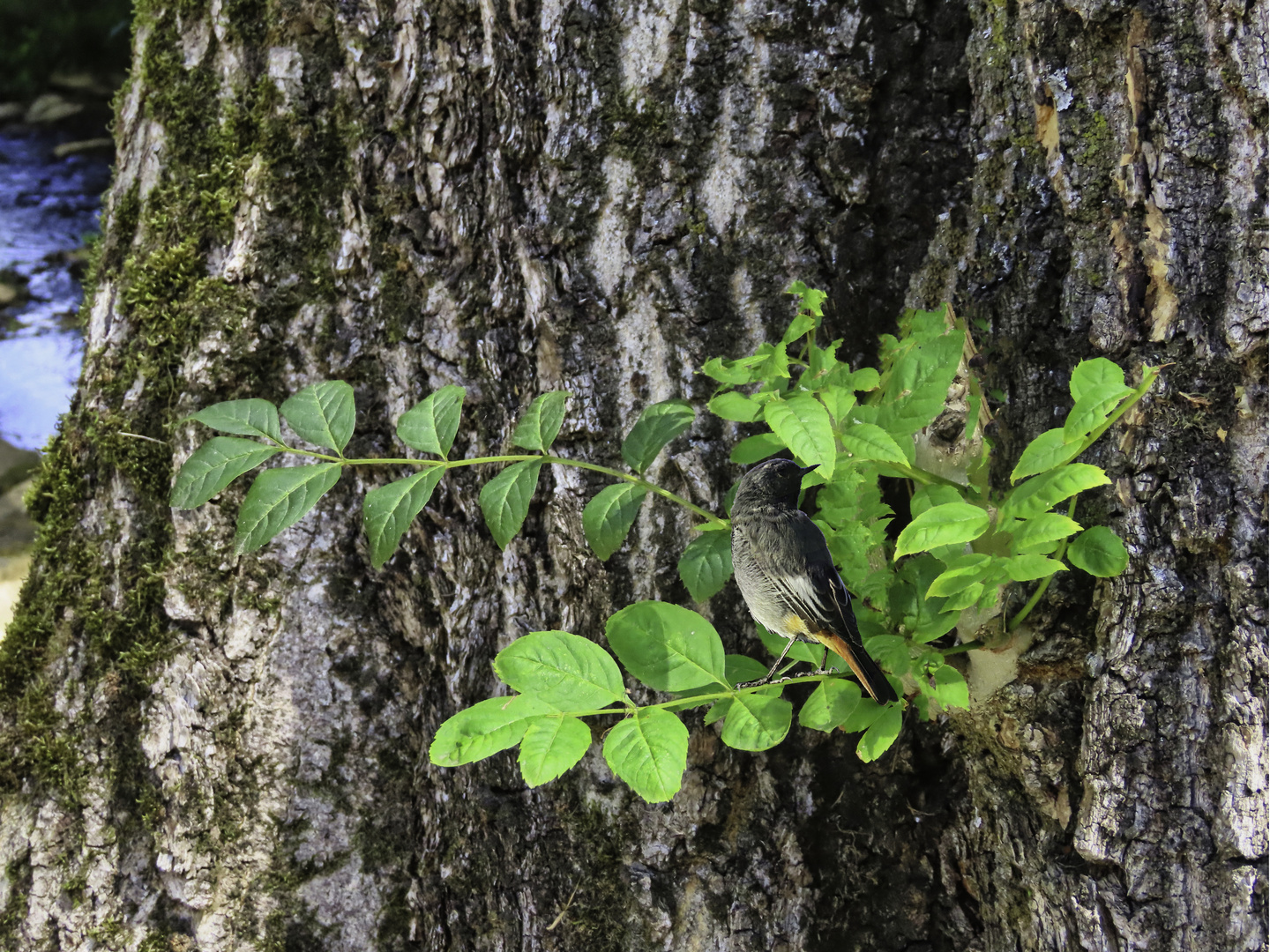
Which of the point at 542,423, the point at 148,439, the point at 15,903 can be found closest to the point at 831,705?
the point at 542,423

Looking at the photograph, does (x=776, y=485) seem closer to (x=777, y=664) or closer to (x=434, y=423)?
(x=777, y=664)

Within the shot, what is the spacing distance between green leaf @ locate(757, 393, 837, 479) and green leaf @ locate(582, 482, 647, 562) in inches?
12.5

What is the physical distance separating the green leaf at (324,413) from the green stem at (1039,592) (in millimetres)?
1037

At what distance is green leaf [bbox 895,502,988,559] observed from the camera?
1.01 meters

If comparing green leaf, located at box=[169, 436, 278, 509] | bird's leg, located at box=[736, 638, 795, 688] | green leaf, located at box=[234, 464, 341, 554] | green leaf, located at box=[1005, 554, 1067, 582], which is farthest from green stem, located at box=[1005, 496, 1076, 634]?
green leaf, located at box=[169, 436, 278, 509]

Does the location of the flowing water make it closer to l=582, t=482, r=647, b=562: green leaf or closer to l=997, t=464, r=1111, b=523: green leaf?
l=582, t=482, r=647, b=562: green leaf

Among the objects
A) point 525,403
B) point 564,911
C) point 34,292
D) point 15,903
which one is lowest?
point 564,911

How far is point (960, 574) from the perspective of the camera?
1065 millimetres

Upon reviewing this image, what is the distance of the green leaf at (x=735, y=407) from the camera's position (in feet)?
4.25

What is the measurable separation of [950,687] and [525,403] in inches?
36.8

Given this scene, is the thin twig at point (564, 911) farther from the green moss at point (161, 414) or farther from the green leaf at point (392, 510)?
the green leaf at point (392, 510)

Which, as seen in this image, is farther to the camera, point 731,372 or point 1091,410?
point 731,372

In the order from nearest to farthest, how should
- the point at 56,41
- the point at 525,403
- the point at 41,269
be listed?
1. the point at 525,403
2. the point at 41,269
3. the point at 56,41

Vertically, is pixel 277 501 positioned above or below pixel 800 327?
below
